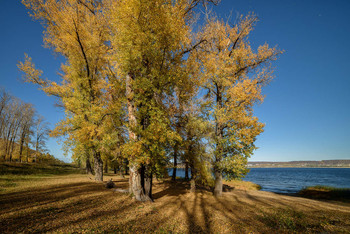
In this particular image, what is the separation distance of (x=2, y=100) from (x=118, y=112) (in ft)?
109

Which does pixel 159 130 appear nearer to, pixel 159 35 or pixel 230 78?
Result: pixel 159 35

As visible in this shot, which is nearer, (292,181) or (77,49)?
(77,49)

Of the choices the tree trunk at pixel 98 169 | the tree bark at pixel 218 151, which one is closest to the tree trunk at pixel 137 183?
the tree bark at pixel 218 151

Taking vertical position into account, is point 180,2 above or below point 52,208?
above

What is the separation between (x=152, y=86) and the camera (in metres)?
6.52

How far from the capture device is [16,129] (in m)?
30.8

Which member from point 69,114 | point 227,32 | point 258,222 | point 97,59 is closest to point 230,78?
point 227,32

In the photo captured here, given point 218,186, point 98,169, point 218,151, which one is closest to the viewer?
point 218,151

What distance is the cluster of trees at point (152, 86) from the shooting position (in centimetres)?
662

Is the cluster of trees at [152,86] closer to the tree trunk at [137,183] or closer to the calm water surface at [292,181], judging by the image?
the tree trunk at [137,183]

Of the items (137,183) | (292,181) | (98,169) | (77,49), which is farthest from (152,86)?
(292,181)

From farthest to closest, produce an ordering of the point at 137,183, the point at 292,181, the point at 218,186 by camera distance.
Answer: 1. the point at 292,181
2. the point at 218,186
3. the point at 137,183

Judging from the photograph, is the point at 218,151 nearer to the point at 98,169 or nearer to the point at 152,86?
the point at 152,86

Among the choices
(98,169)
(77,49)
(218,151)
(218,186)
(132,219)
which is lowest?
(218,186)
